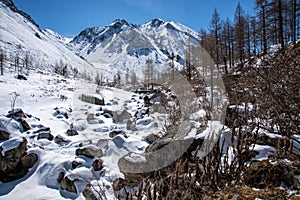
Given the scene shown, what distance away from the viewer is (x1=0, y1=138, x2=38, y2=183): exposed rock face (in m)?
5.01

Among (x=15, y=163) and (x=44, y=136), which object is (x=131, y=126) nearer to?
(x=44, y=136)

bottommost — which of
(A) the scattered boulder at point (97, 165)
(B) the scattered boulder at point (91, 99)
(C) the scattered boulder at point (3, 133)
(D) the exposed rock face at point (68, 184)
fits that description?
(D) the exposed rock face at point (68, 184)

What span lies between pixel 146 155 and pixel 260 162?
2.47 metres

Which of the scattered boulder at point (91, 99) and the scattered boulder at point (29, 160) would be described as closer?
the scattered boulder at point (29, 160)

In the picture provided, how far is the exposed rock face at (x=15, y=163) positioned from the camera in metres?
5.01

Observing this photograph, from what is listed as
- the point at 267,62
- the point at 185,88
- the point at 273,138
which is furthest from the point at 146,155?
the point at 185,88

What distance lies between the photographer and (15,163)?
519 cm

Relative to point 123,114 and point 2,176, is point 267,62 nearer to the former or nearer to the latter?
point 2,176

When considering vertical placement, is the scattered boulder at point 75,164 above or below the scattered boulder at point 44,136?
below

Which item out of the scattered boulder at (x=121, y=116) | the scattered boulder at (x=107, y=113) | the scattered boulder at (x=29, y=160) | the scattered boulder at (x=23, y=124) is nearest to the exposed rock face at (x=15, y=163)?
the scattered boulder at (x=29, y=160)

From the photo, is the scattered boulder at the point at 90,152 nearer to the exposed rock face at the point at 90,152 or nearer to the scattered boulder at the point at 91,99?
the exposed rock face at the point at 90,152

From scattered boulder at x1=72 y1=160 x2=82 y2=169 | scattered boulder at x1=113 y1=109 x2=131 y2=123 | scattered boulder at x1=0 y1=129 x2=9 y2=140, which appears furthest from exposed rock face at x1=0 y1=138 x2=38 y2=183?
scattered boulder at x1=113 y1=109 x2=131 y2=123

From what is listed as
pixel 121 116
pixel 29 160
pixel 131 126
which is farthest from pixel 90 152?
pixel 121 116

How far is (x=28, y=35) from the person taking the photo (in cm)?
8450
